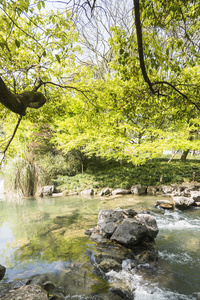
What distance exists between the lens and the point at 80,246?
450 centimetres

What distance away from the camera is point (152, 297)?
2912 mm

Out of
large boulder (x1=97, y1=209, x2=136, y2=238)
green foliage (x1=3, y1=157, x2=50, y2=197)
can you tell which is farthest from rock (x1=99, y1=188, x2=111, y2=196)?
large boulder (x1=97, y1=209, x2=136, y2=238)

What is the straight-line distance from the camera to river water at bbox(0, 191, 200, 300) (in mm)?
3229

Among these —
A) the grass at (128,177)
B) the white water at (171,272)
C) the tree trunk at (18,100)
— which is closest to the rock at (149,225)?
the white water at (171,272)

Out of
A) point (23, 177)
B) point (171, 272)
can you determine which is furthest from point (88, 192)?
point (171, 272)

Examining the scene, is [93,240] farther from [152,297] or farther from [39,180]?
[39,180]

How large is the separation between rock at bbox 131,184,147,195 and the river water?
1.66 m

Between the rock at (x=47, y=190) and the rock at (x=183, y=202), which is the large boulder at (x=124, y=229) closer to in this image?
the rock at (x=183, y=202)

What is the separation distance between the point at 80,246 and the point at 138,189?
6259 mm

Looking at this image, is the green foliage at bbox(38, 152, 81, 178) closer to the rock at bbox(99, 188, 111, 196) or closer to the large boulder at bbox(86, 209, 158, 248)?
the rock at bbox(99, 188, 111, 196)

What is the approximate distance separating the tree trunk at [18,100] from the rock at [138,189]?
27.3ft

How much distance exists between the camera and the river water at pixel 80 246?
3.23 metres

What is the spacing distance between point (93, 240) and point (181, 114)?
3525 millimetres

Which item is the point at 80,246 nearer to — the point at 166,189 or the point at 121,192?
the point at 121,192
